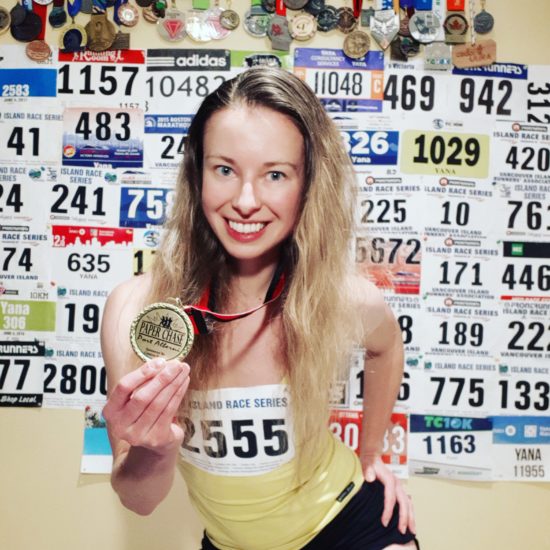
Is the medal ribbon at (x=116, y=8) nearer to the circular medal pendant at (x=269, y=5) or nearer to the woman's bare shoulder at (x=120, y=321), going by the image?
the circular medal pendant at (x=269, y=5)

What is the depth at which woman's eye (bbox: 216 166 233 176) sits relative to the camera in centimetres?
97

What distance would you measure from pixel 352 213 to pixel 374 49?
1.92ft

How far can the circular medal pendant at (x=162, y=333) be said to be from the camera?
0.83m

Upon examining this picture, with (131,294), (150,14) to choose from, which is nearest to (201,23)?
(150,14)

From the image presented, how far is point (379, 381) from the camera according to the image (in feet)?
4.21

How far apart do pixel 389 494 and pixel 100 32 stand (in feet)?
4.62

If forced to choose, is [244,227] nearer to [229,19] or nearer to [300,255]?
[300,255]

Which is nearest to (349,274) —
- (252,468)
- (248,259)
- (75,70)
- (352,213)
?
(352,213)

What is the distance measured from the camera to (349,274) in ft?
3.84

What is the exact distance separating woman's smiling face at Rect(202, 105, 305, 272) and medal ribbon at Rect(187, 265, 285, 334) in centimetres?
9

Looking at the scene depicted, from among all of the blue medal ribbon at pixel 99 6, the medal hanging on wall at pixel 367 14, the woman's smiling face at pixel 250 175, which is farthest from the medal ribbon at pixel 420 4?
the blue medal ribbon at pixel 99 6

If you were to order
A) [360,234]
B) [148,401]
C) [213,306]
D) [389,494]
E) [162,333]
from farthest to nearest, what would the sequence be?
1. [360,234]
2. [389,494]
3. [213,306]
4. [162,333]
5. [148,401]

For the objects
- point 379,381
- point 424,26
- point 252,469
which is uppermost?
point 424,26

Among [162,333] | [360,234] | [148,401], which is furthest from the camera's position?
[360,234]
